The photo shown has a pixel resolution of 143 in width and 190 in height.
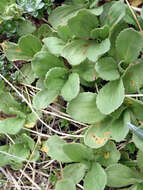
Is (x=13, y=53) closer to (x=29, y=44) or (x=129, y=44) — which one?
(x=29, y=44)

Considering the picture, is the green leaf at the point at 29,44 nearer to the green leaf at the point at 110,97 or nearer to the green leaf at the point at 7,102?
the green leaf at the point at 7,102

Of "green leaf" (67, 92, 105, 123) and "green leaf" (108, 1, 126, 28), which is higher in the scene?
"green leaf" (108, 1, 126, 28)

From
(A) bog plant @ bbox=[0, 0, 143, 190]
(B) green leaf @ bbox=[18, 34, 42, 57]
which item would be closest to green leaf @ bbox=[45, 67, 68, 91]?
(A) bog plant @ bbox=[0, 0, 143, 190]

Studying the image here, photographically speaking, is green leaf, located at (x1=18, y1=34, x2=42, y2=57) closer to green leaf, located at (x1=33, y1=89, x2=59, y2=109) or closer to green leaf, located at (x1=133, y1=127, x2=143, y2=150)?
green leaf, located at (x1=33, y1=89, x2=59, y2=109)

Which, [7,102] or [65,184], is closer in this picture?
[65,184]

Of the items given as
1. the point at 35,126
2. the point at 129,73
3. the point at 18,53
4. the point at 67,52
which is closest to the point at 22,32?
the point at 18,53

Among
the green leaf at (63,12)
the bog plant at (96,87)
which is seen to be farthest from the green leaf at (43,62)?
the green leaf at (63,12)

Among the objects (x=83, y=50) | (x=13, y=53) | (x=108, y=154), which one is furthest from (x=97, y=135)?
(x=13, y=53)
